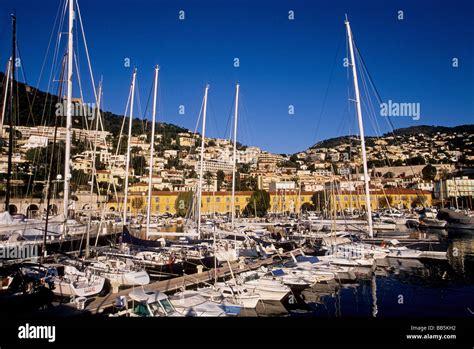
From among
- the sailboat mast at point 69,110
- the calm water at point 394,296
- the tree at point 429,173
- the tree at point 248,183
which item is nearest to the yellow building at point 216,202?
the tree at point 248,183

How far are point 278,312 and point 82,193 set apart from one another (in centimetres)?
4573

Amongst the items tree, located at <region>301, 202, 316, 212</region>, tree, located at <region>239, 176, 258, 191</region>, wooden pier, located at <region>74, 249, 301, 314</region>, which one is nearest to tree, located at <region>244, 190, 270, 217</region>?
tree, located at <region>301, 202, 316, 212</region>

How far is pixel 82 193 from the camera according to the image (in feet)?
167

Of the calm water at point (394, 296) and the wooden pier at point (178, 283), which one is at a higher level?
the wooden pier at point (178, 283)

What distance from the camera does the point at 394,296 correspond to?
12305 mm

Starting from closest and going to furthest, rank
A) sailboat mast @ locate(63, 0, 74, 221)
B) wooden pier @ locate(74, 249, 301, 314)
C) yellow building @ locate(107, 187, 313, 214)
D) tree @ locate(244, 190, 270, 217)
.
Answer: wooden pier @ locate(74, 249, 301, 314) → sailboat mast @ locate(63, 0, 74, 221) → tree @ locate(244, 190, 270, 217) → yellow building @ locate(107, 187, 313, 214)

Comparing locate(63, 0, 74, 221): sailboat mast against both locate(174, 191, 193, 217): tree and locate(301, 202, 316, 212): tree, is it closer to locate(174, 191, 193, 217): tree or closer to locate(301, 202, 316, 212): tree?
locate(174, 191, 193, 217): tree

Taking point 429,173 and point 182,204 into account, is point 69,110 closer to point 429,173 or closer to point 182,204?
point 182,204

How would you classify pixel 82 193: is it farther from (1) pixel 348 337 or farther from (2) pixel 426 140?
(2) pixel 426 140

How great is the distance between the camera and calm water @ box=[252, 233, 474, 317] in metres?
10.5

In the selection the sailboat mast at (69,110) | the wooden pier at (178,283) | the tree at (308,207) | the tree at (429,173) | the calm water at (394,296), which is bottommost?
the calm water at (394,296)

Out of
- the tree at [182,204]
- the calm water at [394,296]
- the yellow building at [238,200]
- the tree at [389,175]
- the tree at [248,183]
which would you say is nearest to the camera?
the calm water at [394,296]

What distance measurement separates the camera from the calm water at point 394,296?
10531mm

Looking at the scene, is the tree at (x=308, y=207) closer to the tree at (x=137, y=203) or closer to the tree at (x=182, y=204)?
the tree at (x=182, y=204)
